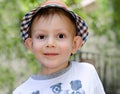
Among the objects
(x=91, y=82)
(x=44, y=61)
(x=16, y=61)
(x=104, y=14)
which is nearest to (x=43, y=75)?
(x=44, y=61)

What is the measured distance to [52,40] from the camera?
2512 mm

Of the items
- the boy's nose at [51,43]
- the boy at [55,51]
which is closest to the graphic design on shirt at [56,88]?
the boy at [55,51]

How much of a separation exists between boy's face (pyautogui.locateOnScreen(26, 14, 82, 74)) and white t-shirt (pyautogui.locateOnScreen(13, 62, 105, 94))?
49 millimetres

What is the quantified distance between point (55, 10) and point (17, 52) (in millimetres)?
3671

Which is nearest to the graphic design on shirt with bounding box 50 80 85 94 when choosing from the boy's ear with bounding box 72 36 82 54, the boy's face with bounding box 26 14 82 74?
the boy's face with bounding box 26 14 82 74

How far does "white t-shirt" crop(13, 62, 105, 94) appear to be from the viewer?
2545 millimetres

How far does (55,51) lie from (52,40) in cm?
7

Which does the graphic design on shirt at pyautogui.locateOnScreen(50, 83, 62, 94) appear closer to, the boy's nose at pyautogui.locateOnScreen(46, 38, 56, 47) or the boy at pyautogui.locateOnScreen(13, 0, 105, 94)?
the boy at pyautogui.locateOnScreen(13, 0, 105, 94)

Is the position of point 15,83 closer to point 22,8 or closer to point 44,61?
point 22,8

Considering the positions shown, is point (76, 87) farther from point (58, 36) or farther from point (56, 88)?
point (58, 36)

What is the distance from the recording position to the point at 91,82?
2588 millimetres

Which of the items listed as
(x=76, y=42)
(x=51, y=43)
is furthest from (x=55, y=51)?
(x=76, y=42)

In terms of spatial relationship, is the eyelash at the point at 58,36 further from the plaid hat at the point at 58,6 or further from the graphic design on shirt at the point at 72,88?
the graphic design on shirt at the point at 72,88

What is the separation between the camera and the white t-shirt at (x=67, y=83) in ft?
8.35
